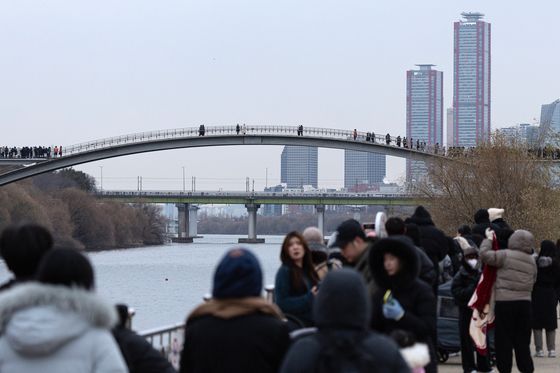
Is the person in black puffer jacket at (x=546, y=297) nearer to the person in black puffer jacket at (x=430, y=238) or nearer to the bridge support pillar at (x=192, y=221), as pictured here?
the person in black puffer jacket at (x=430, y=238)

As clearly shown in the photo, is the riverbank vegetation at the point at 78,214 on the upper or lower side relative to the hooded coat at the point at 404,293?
lower

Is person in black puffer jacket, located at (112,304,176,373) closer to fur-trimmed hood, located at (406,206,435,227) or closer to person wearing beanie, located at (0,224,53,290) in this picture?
person wearing beanie, located at (0,224,53,290)

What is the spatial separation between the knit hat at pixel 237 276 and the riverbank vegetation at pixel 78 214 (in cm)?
6349

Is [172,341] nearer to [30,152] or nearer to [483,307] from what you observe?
[483,307]

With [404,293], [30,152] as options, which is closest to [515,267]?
[404,293]

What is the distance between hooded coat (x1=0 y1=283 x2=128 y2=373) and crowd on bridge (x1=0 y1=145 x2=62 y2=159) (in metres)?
78.5

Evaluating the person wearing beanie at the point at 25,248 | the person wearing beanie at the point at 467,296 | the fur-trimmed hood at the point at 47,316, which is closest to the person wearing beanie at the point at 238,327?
the fur-trimmed hood at the point at 47,316

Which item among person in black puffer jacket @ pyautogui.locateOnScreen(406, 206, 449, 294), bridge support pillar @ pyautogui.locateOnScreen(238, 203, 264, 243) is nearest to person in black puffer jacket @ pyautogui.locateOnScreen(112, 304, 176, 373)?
person in black puffer jacket @ pyautogui.locateOnScreen(406, 206, 449, 294)

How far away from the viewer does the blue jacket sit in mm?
9594

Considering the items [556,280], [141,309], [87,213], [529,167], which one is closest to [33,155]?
[87,213]

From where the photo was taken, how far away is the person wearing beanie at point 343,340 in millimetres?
5480

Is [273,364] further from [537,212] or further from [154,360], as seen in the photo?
[537,212]

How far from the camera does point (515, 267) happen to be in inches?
520

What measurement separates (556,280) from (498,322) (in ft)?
12.2
